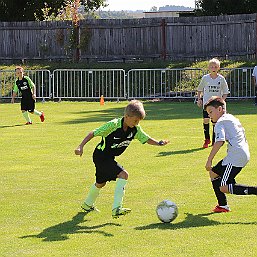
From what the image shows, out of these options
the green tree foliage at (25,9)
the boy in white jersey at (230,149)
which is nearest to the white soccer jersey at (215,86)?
the boy in white jersey at (230,149)

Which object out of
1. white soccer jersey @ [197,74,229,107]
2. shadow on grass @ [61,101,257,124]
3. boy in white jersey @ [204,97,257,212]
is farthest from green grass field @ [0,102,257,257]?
shadow on grass @ [61,101,257,124]

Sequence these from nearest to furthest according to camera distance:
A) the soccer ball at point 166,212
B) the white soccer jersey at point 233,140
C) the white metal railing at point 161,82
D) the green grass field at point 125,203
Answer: the green grass field at point 125,203 → the soccer ball at point 166,212 → the white soccer jersey at point 233,140 → the white metal railing at point 161,82

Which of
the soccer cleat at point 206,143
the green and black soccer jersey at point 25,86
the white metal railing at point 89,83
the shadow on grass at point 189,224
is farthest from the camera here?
the white metal railing at point 89,83

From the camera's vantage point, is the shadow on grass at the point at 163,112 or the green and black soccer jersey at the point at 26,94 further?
the shadow on grass at the point at 163,112

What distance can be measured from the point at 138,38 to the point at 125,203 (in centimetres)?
2954

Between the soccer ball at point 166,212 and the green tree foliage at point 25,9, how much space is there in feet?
137

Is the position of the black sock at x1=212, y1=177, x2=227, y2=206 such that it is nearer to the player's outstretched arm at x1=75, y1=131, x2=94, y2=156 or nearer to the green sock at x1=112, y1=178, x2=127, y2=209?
the green sock at x1=112, y1=178, x2=127, y2=209

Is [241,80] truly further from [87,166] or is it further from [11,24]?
[87,166]

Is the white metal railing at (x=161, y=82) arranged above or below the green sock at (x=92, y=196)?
above

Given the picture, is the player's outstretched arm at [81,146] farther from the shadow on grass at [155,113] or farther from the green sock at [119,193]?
the shadow on grass at [155,113]

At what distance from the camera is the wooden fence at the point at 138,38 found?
38.6 m

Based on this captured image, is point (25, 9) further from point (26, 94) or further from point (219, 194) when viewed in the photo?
point (219, 194)

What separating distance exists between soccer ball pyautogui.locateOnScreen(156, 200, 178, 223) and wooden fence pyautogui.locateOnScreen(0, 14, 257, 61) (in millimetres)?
29011

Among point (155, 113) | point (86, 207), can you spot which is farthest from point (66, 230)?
point (155, 113)
